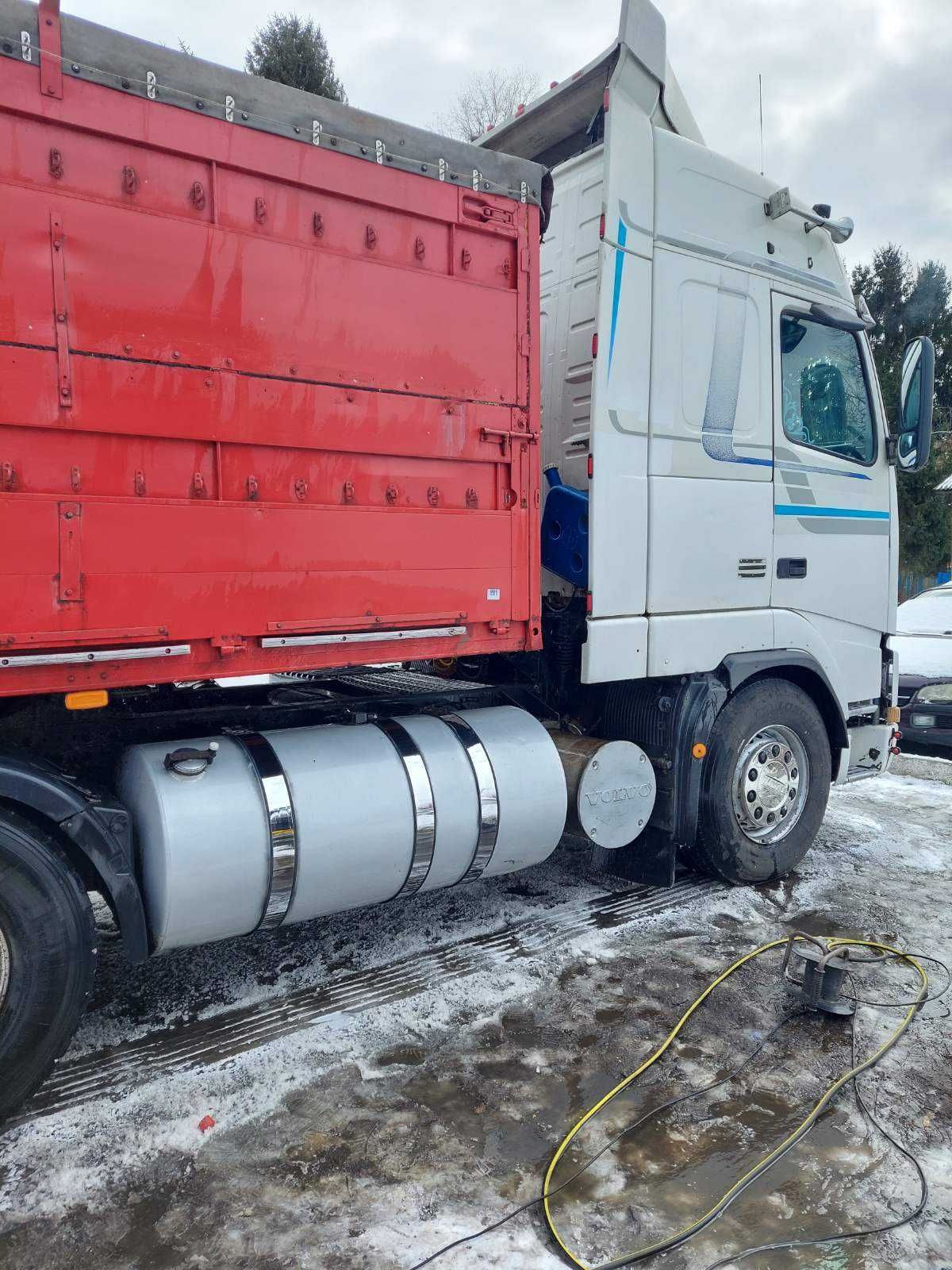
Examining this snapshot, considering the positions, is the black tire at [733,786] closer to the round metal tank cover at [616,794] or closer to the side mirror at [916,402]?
the round metal tank cover at [616,794]

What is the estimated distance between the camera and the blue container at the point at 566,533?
13.6 feet

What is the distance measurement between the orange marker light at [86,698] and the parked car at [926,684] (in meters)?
6.92

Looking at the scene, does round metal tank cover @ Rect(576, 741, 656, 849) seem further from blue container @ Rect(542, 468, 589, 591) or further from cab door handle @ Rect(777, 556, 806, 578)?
cab door handle @ Rect(777, 556, 806, 578)

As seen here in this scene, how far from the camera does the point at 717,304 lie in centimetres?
447

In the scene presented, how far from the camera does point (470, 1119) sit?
2865 millimetres

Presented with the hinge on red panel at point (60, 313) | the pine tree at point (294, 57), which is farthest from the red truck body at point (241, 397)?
the pine tree at point (294, 57)

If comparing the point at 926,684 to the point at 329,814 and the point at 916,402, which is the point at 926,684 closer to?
the point at 916,402

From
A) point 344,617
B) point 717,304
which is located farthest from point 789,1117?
point 717,304

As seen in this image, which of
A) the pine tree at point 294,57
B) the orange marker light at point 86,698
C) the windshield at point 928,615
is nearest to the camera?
→ the orange marker light at point 86,698

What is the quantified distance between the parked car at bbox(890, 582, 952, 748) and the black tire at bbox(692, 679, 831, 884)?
3.33 m

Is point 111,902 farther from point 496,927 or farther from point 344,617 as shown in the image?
point 496,927

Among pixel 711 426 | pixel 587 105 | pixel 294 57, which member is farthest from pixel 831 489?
pixel 294 57

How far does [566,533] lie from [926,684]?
18.7 ft

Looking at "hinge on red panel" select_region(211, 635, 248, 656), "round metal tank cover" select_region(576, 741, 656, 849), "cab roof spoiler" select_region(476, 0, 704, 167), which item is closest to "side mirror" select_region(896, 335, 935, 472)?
"cab roof spoiler" select_region(476, 0, 704, 167)
